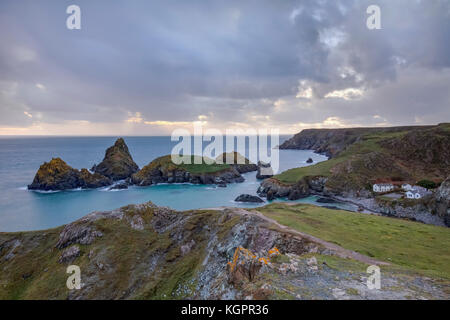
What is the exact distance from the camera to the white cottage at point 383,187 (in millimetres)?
79812

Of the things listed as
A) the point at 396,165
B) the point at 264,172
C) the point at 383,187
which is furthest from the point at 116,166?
the point at 396,165

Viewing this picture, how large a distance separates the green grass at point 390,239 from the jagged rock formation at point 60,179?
107 metres

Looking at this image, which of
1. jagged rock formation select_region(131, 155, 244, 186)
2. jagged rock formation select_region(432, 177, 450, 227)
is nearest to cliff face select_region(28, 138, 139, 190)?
jagged rock formation select_region(131, 155, 244, 186)

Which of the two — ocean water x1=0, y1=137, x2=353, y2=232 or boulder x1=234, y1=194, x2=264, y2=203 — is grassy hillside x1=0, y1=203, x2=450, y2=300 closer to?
ocean water x1=0, y1=137, x2=353, y2=232

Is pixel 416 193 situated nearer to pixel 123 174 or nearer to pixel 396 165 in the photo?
pixel 396 165

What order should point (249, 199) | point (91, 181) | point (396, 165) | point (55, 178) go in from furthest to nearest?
1. point (91, 181)
2. point (55, 178)
3. point (396, 165)
4. point (249, 199)

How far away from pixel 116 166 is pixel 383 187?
13273cm

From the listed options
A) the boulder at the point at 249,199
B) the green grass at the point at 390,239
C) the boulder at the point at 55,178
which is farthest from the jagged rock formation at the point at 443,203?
the boulder at the point at 55,178

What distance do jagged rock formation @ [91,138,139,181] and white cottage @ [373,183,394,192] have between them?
123223mm

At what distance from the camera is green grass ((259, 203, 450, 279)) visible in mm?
21875

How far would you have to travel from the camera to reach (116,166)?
129 m

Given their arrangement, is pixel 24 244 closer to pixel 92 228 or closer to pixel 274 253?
pixel 92 228

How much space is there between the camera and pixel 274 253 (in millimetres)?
17750

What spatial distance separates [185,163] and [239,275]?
121m
